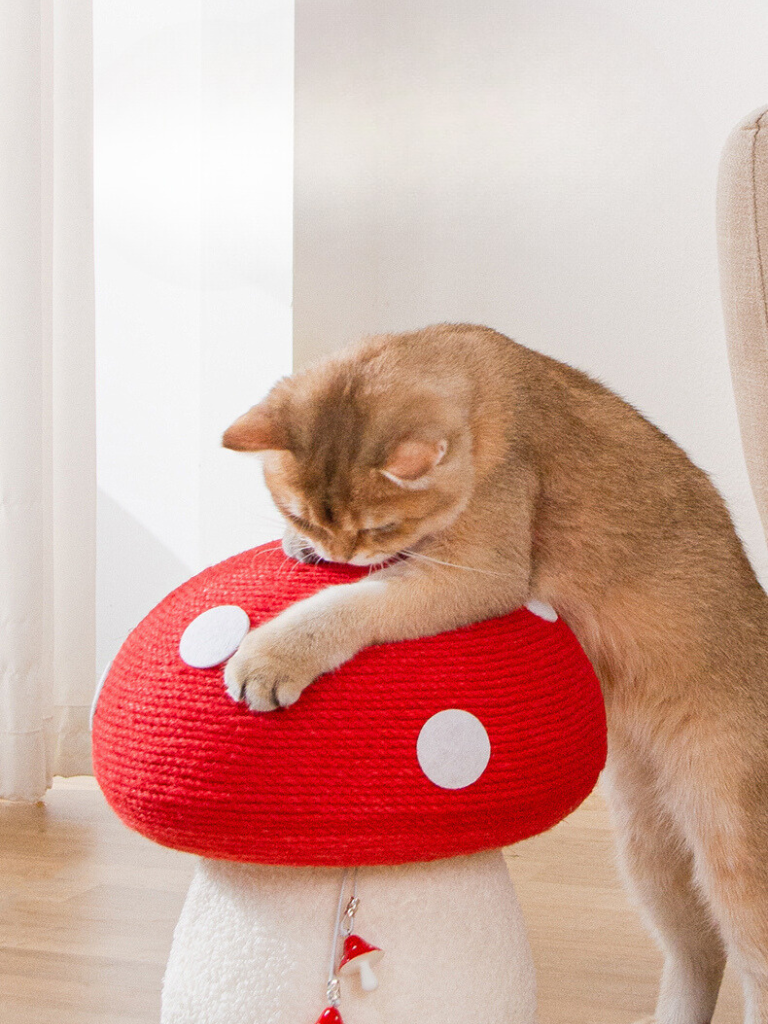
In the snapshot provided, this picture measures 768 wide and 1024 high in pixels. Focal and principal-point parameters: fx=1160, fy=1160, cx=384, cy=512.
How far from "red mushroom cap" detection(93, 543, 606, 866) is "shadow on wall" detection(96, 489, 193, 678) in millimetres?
1622

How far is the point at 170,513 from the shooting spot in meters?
2.77

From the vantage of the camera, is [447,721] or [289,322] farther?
[289,322]

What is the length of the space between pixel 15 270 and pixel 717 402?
62.3 inches

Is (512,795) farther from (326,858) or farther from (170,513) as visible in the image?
(170,513)

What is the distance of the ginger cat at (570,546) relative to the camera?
1.16 metres

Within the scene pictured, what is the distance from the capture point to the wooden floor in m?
1.46

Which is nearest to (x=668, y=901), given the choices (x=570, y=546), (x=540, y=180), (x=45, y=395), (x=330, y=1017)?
(x=570, y=546)

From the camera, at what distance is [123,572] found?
2719 mm

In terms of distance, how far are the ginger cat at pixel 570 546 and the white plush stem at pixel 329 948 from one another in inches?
9.1

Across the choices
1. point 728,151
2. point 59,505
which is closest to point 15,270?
point 59,505

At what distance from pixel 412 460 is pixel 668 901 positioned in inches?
26.9

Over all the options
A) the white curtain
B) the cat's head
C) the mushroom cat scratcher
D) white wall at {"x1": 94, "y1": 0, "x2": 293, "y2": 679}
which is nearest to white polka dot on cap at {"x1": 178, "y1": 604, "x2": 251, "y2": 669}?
the mushroom cat scratcher

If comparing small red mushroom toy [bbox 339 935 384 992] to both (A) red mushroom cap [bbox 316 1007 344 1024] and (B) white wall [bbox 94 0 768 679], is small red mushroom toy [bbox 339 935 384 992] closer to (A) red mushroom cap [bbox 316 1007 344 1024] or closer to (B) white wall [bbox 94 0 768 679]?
(A) red mushroom cap [bbox 316 1007 344 1024]

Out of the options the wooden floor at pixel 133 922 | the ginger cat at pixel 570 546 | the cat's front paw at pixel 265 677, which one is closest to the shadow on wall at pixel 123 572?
the wooden floor at pixel 133 922
